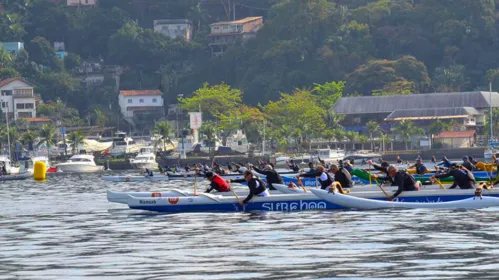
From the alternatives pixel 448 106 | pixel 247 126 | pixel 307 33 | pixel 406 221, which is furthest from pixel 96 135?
pixel 406 221

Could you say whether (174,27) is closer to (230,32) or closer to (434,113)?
(230,32)

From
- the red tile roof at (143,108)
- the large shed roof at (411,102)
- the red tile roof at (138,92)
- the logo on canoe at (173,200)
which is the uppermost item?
the red tile roof at (138,92)

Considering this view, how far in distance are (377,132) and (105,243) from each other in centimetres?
10464

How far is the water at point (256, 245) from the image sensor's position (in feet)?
79.9

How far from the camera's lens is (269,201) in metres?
37.8

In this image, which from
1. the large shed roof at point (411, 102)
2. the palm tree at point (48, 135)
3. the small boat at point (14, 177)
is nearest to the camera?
the small boat at point (14, 177)

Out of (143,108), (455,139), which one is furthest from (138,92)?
(455,139)

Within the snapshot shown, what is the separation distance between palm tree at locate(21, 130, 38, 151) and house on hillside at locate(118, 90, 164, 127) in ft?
91.2

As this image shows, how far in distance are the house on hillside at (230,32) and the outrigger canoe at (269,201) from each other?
134 meters

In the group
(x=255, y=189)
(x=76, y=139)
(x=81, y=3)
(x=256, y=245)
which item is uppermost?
(x=81, y=3)

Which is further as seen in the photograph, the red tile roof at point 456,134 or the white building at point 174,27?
the white building at point 174,27

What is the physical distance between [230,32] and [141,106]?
60.6 ft

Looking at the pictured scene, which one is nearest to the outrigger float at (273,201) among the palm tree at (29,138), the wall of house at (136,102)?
the palm tree at (29,138)

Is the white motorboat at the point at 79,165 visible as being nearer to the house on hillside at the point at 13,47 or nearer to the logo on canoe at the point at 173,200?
the house on hillside at the point at 13,47
